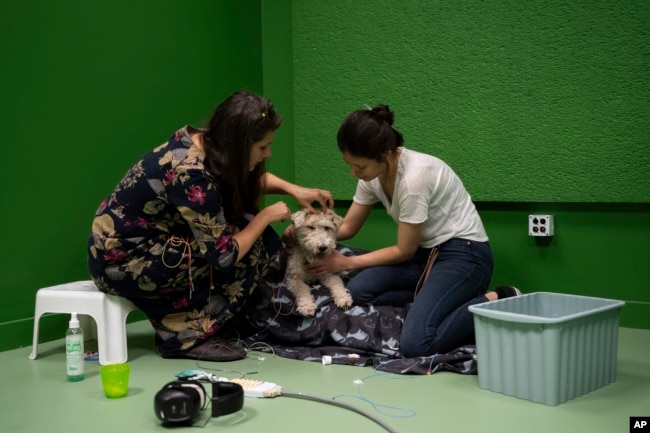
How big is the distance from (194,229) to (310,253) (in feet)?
2.03

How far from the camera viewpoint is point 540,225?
3400mm

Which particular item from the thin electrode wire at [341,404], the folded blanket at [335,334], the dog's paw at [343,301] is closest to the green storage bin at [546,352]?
the folded blanket at [335,334]

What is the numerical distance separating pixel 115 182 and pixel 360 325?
147 centimetres

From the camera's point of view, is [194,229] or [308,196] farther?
[308,196]

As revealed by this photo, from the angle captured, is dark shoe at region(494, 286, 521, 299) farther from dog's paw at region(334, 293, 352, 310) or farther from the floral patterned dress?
the floral patterned dress

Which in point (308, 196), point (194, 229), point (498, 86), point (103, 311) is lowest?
point (103, 311)

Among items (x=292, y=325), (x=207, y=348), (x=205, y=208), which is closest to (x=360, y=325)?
(x=292, y=325)

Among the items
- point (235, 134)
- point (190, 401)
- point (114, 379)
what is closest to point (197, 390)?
point (190, 401)

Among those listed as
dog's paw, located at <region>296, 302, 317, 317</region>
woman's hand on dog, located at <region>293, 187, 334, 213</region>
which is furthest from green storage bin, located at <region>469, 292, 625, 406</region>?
woman's hand on dog, located at <region>293, 187, 334, 213</region>

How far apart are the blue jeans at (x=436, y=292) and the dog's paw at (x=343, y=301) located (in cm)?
5

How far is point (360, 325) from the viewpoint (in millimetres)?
2846

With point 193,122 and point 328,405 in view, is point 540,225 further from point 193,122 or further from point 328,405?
point 193,122

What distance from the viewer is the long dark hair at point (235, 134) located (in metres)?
2.54

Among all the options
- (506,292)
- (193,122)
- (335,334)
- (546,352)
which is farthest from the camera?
(193,122)
